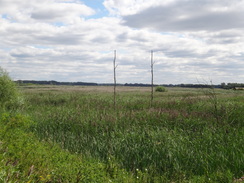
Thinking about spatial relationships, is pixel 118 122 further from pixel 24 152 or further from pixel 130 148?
pixel 24 152

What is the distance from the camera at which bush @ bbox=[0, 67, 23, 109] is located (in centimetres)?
1814

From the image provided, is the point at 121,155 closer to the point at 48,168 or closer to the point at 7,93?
the point at 48,168

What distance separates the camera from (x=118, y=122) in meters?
12.4

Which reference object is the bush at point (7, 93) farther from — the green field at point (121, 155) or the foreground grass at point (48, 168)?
the foreground grass at point (48, 168)

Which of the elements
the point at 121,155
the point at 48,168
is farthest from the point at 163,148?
the point at 48,168

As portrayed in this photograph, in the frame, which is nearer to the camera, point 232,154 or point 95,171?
point 95,171

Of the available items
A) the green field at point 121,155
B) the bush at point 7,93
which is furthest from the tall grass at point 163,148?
the bush at point 7,93

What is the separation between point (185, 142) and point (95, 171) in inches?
173

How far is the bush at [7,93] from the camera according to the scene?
59.5 feet

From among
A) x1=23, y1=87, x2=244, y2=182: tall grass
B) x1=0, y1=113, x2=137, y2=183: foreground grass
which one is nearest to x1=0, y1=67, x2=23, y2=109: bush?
x1=23, y1=87, x2=244, y2=182: tall grass

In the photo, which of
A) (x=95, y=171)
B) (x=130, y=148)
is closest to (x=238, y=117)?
(x=130, y=148)

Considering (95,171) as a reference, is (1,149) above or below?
above

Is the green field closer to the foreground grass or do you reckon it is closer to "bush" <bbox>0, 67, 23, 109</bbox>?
the foreground grass

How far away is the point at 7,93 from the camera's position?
722 inches
